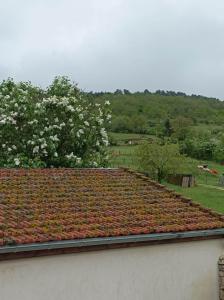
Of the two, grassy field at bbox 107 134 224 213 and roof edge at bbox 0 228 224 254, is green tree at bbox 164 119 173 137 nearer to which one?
grassy field at bbox 107 134 224 213

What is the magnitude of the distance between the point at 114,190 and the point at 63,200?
1987 mm

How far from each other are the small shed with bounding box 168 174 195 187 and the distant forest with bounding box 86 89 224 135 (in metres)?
32.4

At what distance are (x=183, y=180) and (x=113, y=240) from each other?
38.7m

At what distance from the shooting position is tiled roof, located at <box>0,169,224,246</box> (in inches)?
410

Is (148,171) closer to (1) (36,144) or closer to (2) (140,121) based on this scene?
(1) (36,144)

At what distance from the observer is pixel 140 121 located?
92.9m

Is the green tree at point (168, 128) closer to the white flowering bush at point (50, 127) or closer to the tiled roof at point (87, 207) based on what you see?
the white flowering bush at point (50, 127)

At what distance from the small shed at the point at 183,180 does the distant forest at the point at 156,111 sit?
32432 mm

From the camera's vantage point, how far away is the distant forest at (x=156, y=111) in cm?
9062

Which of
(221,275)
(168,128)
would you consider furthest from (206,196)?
(168,128)

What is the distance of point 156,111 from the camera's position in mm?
107125

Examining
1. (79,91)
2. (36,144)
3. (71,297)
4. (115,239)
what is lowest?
(71,297)

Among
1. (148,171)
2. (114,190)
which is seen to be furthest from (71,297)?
(148,171)

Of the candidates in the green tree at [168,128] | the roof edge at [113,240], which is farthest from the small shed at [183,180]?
the green tree at [168,128]
